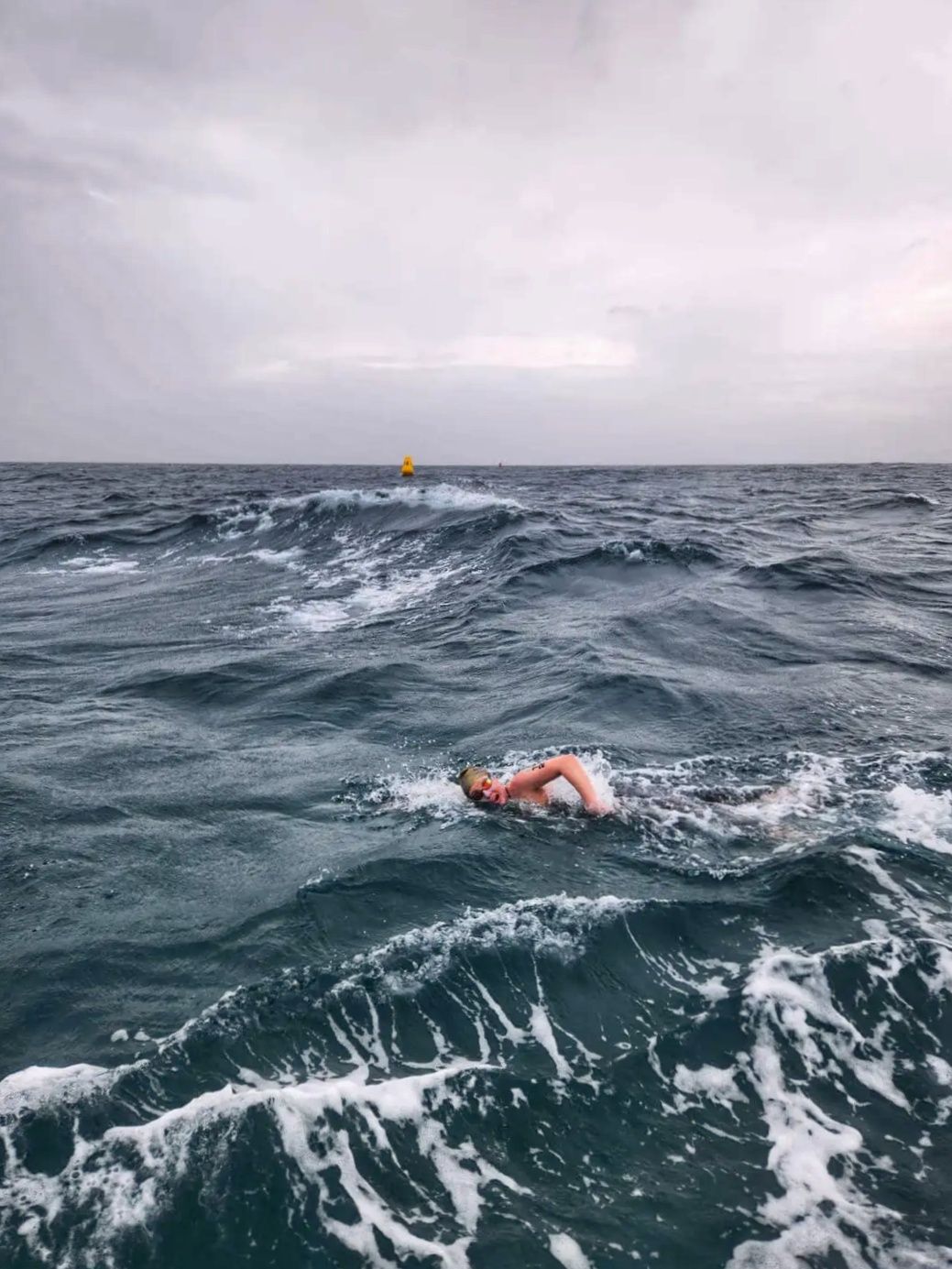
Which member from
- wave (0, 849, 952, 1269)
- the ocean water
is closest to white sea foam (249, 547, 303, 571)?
the ocean water

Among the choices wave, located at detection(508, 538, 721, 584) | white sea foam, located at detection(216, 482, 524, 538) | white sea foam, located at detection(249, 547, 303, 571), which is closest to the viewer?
wave, located at detection(508, 538, 721, 584)

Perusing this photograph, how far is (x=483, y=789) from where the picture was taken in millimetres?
6883

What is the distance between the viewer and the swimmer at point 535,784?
672 centimetres

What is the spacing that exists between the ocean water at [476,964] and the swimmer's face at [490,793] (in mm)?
172

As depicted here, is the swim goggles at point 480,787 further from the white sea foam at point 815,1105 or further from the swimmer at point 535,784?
the white sea foam at point 815,1105

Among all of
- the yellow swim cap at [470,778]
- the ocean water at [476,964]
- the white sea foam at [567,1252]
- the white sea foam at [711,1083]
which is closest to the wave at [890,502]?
the ocean water at [476,964]

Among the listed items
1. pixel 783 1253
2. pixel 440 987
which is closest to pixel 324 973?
pixel 440 987

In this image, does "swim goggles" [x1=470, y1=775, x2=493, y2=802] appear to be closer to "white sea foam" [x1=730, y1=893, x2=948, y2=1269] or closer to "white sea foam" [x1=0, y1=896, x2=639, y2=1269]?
"white sea foam" [x1=0, y1=896, x2=639, y2=1269]

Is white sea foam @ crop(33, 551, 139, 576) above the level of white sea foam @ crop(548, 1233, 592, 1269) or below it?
above

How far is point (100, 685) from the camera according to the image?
11.1 metres

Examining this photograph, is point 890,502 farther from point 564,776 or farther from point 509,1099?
point 509,1099

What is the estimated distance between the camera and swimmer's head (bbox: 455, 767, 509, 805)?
271 inches

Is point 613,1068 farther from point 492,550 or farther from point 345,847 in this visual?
point 492,550

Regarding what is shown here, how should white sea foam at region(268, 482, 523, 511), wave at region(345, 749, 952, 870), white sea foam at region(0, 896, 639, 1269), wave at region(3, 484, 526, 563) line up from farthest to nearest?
white sea foam at region(268, 482, 523, 511), wave at region(3, 484, 526, 563), wave at region(345, 749, 952, 870), white sea foam at region(0, 896, 639, 1269)
